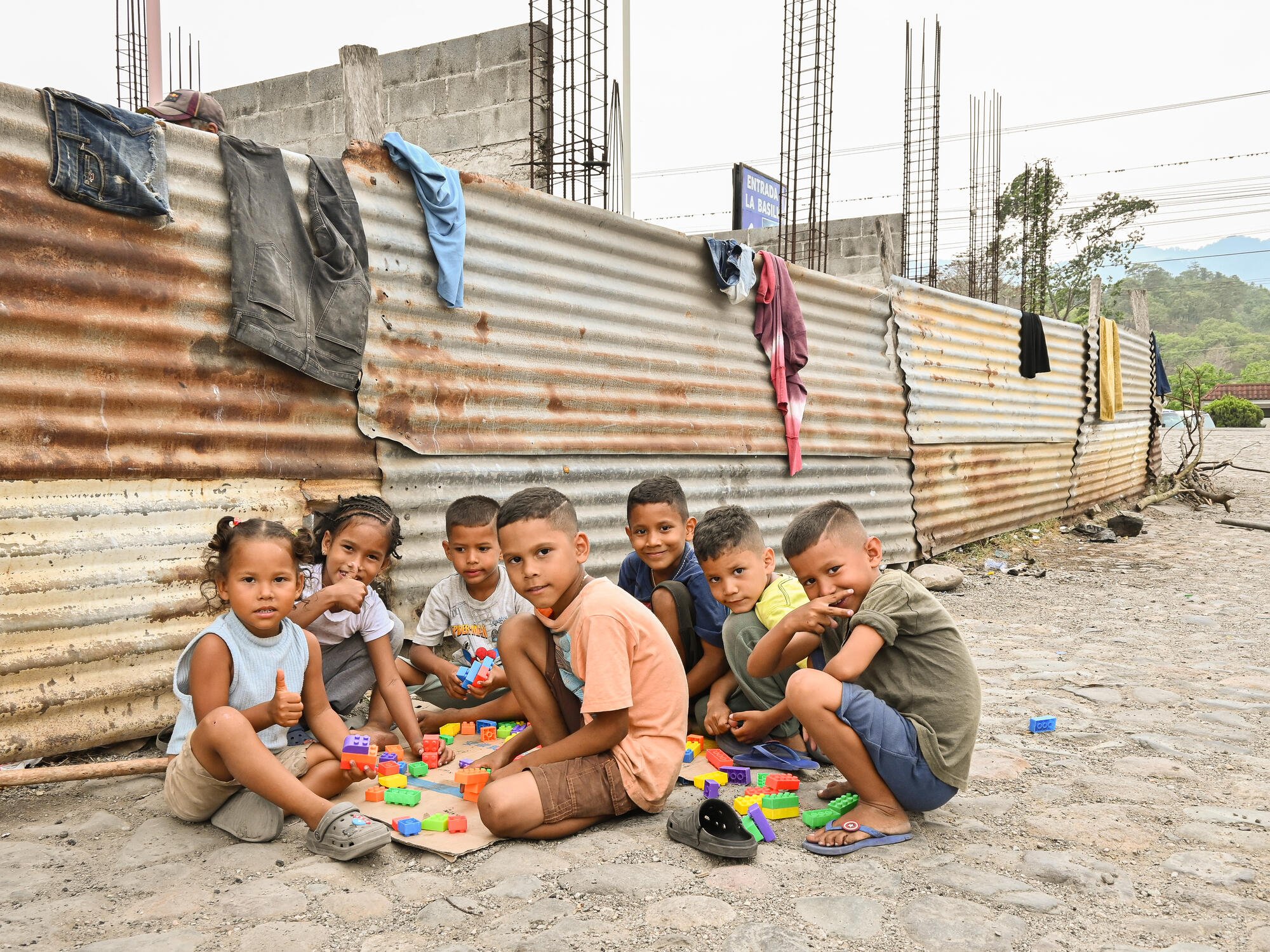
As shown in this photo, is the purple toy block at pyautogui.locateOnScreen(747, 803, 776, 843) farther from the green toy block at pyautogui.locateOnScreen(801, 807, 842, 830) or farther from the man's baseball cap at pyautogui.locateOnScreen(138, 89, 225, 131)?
the man's baseball cap at pyautogui.locateOnScreen(138, 89, 225, 131)

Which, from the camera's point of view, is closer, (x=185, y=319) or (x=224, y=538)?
(x=224, y=538)

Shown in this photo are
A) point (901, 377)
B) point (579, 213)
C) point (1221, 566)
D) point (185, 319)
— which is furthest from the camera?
point (1221, 566)

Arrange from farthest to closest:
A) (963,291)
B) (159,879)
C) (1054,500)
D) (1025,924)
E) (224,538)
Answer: (963,291)
(1054,500)
(224,538)
(159,879)
(1025,924)

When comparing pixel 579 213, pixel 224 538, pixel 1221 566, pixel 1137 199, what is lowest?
pixel 1221 566

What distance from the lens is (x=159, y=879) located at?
2.49 metres

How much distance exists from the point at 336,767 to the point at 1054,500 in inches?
419

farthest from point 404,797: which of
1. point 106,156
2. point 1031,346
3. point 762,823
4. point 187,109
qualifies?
point 1031,346

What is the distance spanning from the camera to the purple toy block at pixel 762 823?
2812 mm

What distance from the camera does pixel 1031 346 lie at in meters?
10.7

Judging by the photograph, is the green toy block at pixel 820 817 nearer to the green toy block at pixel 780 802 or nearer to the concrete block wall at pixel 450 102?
the green toy block at pixel 780 802

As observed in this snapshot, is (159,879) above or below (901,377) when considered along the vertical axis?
below

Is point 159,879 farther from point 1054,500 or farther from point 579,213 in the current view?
point 1054,500

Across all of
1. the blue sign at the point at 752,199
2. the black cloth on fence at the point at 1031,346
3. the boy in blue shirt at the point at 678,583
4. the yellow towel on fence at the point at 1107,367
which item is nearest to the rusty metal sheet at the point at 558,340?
the boy in blue shirt at the point at 678,583

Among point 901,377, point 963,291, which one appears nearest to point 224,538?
point 901,377
